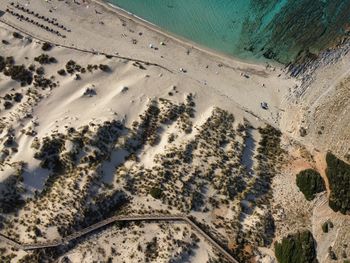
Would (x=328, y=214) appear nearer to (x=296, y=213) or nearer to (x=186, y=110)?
(x=296, y=213)

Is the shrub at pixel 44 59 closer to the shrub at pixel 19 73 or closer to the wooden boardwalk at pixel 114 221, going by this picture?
the shrub at pixel 19 73

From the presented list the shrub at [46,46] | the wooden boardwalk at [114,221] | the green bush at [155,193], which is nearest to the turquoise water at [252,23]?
the shrub at [46,46]

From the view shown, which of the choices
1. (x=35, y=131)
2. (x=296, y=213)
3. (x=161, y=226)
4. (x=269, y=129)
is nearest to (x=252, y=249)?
(x=296, y=213)

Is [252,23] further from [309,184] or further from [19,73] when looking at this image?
[19,73]

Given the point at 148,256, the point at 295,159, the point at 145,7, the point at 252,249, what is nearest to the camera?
the point at 148,256

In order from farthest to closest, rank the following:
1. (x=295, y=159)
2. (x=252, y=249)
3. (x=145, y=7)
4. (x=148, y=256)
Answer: (x=145, y=7) < (x=295, y=159) < (x=252, y=249) < (x=148, y=256)

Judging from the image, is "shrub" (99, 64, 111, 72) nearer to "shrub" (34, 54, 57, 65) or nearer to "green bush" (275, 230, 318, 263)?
"shrub" (34, 54, 57, 65)
